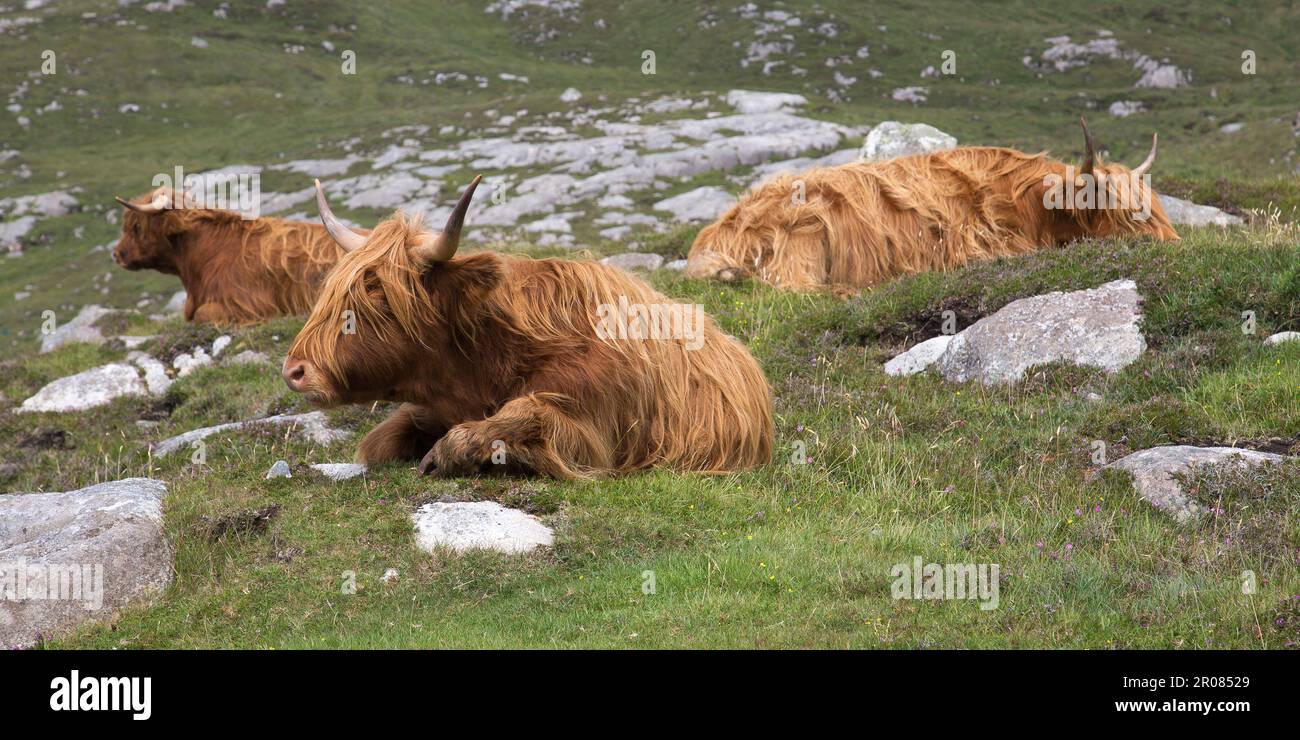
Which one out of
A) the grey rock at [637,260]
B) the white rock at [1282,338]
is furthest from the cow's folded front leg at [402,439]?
the grey rock at [637,260]

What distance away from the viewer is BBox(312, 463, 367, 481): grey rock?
26.5 ft

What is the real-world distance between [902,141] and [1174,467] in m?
16.6

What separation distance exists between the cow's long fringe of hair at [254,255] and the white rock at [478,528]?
10689 mm

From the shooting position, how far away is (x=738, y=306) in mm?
12992

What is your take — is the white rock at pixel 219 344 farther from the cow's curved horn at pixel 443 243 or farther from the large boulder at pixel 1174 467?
the large boulder at pixel 1174 467

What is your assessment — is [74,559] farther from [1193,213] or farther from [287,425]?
[1193,213]

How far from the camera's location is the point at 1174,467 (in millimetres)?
7613

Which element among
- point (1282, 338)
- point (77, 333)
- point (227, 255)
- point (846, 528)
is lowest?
point (77, 333)

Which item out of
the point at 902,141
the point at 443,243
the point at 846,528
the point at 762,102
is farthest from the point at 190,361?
the point at 762,102

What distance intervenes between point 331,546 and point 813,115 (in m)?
48.0

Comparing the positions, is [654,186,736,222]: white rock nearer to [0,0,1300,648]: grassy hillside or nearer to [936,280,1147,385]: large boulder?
[0,0,1300,648]: grassy hillside

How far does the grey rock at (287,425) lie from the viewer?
401 inches
